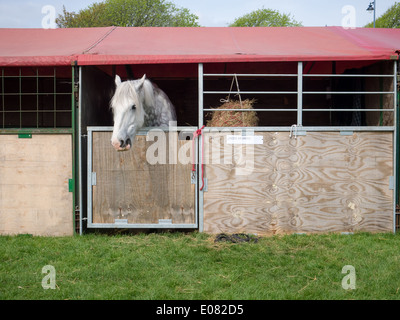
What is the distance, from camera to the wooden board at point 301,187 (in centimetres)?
514

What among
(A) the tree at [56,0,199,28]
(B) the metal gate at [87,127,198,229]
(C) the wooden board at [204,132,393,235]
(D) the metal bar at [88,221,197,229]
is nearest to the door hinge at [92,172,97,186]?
(B) the metal gate at [87,127,198,229]

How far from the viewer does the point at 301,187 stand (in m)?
5.14

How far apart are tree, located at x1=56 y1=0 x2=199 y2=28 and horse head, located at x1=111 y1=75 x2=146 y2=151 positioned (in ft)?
81.9

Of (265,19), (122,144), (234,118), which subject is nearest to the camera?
(122,144)

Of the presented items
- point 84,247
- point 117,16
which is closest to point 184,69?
point 84,247

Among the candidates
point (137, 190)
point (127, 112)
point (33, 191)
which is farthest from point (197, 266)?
point (33, 191)

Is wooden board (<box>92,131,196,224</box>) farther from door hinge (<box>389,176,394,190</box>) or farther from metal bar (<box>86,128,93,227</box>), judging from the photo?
door hinge (<box>389,176,394,190</box>)

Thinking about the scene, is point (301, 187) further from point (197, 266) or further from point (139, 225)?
point (139, 225)

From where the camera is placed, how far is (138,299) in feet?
10.00

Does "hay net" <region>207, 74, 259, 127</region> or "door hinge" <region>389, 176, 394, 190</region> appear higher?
"hay net" <region>207, 74, 259, 127</region>

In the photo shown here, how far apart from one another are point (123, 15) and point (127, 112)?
26841mm

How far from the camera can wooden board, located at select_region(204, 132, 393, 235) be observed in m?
5.14
